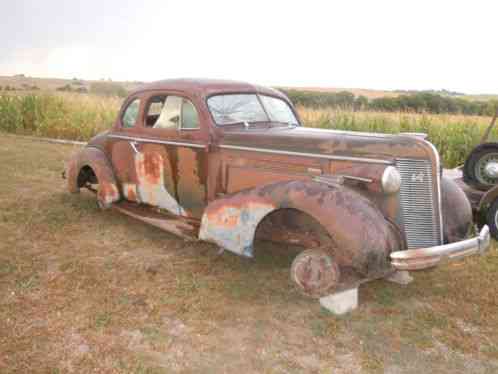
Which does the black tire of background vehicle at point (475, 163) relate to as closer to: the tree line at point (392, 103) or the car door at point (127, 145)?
the car door at point (127, 145)

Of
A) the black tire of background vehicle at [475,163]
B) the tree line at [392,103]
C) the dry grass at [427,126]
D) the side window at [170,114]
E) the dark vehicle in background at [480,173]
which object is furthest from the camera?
the tree line at [392,103]

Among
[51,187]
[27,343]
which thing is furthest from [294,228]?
[51,187]

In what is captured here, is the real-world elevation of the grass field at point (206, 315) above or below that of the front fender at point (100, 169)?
below

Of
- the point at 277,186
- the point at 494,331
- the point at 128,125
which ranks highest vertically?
the point at 128,125

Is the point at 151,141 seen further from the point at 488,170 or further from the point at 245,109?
the point at 488,170

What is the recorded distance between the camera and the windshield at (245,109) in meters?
4.59

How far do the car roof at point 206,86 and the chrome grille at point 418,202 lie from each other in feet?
6.60

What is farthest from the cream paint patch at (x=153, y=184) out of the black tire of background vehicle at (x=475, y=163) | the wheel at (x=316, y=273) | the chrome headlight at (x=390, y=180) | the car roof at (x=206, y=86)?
the black tire of background vehicle at (x=475, y=163)

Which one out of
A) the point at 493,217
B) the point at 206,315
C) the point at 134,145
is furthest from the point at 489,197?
the point at 134,145

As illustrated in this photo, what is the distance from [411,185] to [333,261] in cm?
91

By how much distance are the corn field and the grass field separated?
18.8ft

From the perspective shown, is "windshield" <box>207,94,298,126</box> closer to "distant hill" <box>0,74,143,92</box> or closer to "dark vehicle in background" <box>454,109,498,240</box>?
"dark vehicle in background" <box>454,109,498,240</box>

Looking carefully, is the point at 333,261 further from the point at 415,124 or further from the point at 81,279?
the point at 415,124

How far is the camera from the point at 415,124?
11016 millimetres
